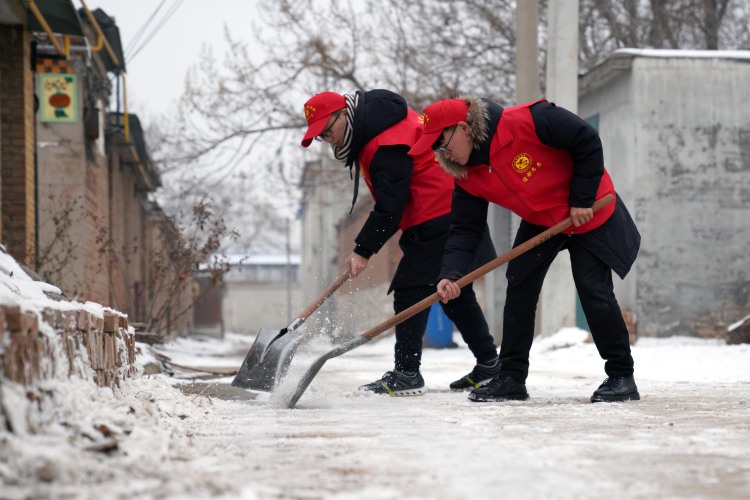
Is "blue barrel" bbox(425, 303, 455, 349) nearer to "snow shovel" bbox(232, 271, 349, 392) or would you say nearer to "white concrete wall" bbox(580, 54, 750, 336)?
Result: "white concrete wall" bbox(580, 54, 750, 336)

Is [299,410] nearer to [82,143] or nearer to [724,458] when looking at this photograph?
[724,458]

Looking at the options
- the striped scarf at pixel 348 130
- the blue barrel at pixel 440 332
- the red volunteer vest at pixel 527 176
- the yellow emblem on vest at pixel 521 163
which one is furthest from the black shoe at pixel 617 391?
the blue barrel at pixel 440 332

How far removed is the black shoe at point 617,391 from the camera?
4504mm

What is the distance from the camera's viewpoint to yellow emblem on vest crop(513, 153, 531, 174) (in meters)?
4.46

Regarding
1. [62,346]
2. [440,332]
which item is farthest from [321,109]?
[440,332]

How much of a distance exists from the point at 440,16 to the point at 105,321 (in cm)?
1350

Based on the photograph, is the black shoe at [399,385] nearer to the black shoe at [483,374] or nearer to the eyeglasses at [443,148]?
the black shoe at [483,374]

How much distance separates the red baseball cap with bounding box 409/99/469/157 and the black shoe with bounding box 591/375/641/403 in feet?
4.54

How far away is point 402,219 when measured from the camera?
5410mm

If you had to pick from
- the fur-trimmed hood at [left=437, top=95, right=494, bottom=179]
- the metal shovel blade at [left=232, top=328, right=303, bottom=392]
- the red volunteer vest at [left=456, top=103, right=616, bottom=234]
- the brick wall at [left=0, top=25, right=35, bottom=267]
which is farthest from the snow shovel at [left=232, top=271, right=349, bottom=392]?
the brick wall at [left=0, top=25, right=35, bottom=267]

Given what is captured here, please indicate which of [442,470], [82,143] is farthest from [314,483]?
[82,143]

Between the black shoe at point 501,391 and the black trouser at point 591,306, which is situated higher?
the black trouser at point 591,306

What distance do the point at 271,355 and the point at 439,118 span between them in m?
1.61

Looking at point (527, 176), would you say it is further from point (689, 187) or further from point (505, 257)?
point (689, 187)
